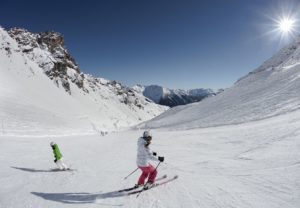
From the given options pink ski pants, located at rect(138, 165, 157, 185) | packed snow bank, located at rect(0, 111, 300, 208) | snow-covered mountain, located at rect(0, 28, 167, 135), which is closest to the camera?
packed snow bank, located at rect(0, 111, 300, 208)

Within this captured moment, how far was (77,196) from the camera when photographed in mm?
9883

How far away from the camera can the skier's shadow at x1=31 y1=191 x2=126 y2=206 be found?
9328 millimetres

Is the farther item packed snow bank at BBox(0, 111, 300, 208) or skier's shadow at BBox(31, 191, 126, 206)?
skier's shadow at BBox(31, 191, 126, 206)

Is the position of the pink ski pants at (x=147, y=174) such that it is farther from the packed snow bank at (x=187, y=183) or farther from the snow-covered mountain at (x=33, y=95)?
the snow-covered mountain at (x=33, y=95)

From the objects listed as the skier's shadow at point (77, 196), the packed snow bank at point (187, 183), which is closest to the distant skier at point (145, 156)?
the packed snow bank at point (187, 183)

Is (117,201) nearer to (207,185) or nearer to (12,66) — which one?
(207,185)

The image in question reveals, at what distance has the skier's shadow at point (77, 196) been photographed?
367 inches

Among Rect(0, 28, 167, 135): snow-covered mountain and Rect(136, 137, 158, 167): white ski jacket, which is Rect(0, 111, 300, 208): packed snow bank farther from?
Rect(0, 28, 167, 135): snow-covered mountain

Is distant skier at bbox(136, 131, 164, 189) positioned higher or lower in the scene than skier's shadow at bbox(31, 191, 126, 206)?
higher

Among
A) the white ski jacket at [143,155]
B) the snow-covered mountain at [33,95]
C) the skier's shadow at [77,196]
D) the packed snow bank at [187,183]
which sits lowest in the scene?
the skier's shadow at [77,196]

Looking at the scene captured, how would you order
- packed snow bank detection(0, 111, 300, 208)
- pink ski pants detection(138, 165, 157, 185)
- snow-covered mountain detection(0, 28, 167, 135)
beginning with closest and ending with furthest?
packed snow bank detection(0, 111, 300, 208)
pink ski pants detection(138, 165, 157, 185)
snow-covered mountain detection(0, 28, 167, 135)

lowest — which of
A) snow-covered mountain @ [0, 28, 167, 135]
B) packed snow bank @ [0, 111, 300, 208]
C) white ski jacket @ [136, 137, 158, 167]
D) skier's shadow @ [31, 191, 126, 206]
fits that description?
skier's shadow @ [31, 191, 126, 206]

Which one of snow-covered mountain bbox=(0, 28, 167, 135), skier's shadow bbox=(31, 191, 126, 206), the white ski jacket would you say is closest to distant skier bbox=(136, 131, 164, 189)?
the white ski jacket

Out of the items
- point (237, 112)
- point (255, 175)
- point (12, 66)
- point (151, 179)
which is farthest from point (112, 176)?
point (12, 66)
